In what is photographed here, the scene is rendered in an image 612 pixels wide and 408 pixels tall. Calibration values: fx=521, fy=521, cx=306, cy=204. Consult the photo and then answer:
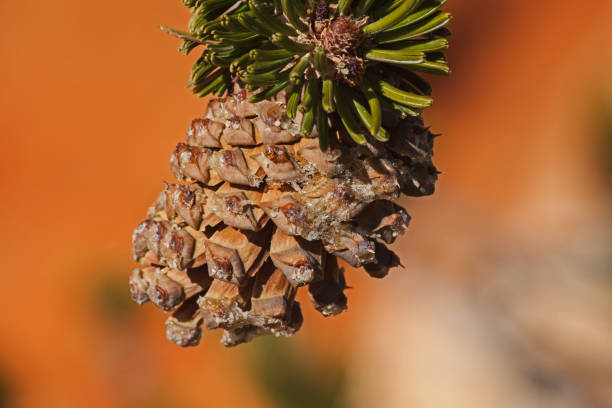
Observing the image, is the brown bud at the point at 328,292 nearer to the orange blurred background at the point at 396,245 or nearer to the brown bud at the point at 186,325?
the brown bud at the point at 186,325

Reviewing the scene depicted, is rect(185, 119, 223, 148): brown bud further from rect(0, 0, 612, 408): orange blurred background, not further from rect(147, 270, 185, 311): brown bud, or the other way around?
rect(0, 0, 612, 408): orange blurred background

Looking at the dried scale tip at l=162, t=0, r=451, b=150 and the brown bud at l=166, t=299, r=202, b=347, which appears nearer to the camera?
the dried scale tip at l=162, t=0, r=451, b=150

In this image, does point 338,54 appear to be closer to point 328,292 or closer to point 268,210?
point 268,210

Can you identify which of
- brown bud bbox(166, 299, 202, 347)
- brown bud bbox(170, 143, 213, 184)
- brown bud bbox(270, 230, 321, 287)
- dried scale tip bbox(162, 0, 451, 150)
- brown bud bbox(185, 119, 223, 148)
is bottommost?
brown bud bbox(166, 299, 202, 347)

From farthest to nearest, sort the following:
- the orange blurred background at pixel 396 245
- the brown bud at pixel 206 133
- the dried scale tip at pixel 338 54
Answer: the orange blurred background at pixel 396 245, the brown bud at pixel 206 133, the dried scale tip at pixel 338 54

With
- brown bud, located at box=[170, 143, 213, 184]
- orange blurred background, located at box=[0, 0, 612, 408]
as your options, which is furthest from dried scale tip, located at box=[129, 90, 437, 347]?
orange blurred background, located at box=[0, 0, 612, 408]

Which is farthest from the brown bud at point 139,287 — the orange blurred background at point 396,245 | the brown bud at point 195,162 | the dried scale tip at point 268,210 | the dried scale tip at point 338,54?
the orange blurred background at point 396,245
